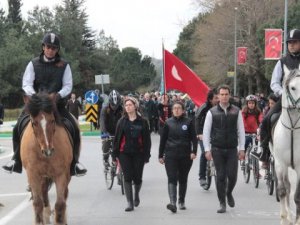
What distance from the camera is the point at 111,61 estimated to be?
112625 mm

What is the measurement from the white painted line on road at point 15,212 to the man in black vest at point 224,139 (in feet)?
10.8

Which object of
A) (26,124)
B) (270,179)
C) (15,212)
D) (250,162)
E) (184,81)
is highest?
(184,81)

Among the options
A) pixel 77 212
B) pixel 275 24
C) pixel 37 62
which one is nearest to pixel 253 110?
pixel 77 212

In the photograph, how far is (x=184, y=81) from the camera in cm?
1535

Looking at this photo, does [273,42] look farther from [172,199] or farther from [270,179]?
[172,199]

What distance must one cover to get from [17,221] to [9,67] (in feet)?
190

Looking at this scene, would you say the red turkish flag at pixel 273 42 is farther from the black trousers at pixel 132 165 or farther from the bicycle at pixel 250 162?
the black trousers at pixel 132 165

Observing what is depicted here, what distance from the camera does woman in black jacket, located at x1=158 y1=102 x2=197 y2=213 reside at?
422 inches

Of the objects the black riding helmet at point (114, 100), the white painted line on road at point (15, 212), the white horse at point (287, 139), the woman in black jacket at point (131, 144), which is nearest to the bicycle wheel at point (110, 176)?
the black riding helmet at point (114, 100)

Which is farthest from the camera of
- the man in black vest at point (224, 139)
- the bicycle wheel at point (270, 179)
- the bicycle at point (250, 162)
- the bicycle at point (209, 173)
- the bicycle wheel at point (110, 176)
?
the bicycle at point (250, 162)

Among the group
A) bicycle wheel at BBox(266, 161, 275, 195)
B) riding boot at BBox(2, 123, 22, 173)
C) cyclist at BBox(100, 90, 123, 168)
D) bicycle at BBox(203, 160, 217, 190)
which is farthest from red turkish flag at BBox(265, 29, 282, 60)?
riding boot at BBox(2, 123, 22, 173)

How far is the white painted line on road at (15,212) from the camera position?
32.4 ft

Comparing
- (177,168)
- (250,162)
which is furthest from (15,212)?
(250,162)

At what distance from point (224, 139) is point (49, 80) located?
3.01m
